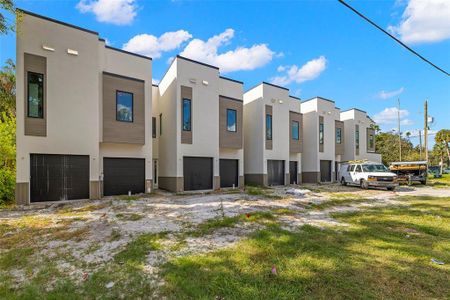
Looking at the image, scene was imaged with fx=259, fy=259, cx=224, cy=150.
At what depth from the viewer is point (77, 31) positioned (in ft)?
42.6

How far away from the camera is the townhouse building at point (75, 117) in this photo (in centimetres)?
1184

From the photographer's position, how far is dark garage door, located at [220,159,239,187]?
18.7 metres

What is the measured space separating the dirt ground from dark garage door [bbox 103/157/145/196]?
7.09 feet

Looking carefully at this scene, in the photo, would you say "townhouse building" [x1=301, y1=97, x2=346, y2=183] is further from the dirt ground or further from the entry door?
the dirt ground

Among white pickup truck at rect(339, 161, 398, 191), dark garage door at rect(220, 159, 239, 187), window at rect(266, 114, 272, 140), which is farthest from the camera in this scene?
window at rect(266, 114, 272, 140)

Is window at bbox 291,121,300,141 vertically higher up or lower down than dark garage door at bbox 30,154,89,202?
higher up

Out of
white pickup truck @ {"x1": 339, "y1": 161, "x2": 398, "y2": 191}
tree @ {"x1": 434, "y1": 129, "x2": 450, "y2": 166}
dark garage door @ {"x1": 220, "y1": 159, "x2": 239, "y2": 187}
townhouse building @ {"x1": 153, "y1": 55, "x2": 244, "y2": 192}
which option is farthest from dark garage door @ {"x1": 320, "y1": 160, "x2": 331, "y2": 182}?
tree @ {"x1": 434, "y1": 129, "x2": 450, "y2": 166}

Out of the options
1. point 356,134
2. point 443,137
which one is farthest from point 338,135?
point 443,137

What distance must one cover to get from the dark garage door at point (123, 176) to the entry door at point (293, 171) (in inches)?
534

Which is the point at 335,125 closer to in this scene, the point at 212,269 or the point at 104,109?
the point at 104,109

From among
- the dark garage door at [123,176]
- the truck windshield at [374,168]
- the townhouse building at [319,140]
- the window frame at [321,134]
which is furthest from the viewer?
the window frame at [321,134]

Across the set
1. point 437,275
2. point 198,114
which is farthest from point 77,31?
point 437,275

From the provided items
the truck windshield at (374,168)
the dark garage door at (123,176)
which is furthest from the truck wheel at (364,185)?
the dark garage door at (123,176)

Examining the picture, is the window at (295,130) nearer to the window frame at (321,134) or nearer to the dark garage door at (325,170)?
the window frame at (321,134)
